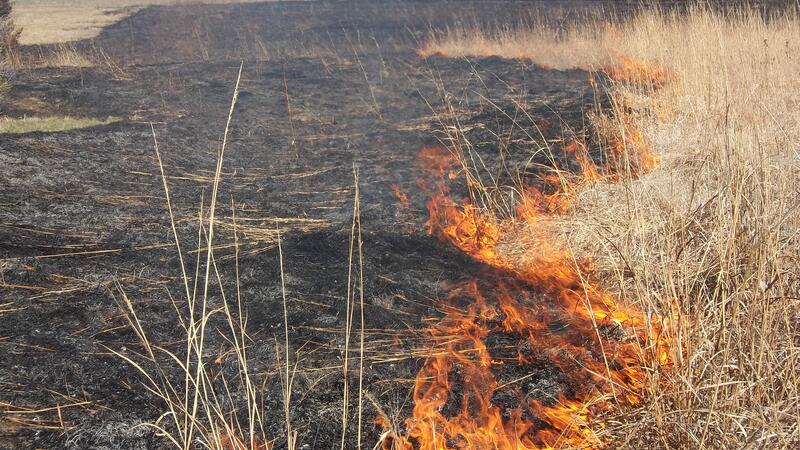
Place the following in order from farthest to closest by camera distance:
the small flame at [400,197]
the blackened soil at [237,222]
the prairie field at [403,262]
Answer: the small flame at [400,197] < the blackened soil at [237,222] < the prairie field at [403,262]

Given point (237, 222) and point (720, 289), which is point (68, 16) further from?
point (720, 289)

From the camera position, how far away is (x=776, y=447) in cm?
246

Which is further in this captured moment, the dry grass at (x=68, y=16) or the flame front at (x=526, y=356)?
the dry grass at (x=68, y=16)

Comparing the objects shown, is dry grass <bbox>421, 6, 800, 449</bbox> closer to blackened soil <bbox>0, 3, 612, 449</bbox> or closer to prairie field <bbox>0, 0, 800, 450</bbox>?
prairie field <bbox>0, 0, 800, 450</bbox>

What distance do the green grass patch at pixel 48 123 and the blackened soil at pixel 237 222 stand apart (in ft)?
1.01

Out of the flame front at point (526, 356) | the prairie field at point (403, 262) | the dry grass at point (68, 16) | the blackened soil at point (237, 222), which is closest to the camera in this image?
the prairie field at point (403, 262)

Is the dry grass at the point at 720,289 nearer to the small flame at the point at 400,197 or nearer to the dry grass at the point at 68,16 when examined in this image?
the small flame at the point at 400,197

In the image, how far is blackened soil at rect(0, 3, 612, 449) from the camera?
3572mm

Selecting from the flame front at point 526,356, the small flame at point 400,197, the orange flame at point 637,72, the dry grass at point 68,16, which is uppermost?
the dry grass at point 68,16

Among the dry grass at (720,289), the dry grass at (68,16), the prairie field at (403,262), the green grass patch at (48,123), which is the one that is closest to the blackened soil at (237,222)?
the prairie field at (403,262)

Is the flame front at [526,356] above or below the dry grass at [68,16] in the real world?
below

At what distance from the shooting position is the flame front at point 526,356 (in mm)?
3170

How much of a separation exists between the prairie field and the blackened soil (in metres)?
0.02

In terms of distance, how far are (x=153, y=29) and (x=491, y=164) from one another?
54.5ft
